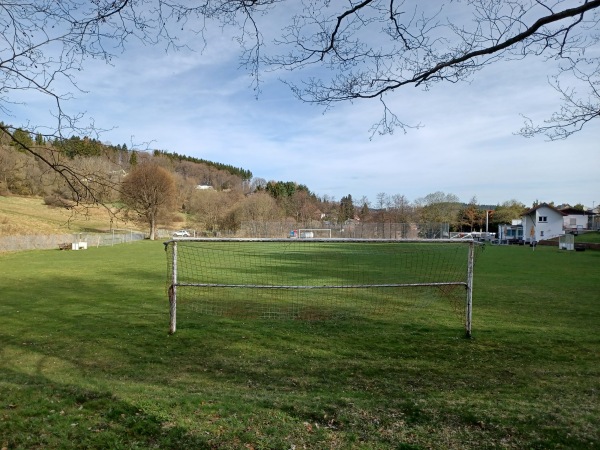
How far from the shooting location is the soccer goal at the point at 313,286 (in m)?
8.20

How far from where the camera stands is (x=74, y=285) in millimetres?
15211

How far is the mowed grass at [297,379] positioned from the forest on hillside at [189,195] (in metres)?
2.18

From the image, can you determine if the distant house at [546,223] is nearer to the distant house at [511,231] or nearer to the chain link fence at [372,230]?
the distant house at [511,231]

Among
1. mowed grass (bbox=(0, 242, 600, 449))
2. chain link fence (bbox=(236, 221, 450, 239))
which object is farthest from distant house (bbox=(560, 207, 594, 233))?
mowed grass (bbox=(0, 242, 600, 449))

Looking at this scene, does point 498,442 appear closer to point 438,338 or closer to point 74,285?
point 438,338

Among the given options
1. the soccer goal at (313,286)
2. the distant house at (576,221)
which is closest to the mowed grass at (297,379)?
the soccer goal at (313,286)

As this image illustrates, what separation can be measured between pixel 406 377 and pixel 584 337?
458 centimetres

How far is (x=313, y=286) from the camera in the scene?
870cm

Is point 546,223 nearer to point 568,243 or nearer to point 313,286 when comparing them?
point 568,243

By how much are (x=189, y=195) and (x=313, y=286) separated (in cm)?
7801

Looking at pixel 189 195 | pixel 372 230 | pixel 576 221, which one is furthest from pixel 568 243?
pixel 189 195

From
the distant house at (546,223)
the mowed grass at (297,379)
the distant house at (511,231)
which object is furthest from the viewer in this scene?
the distant house at (511,231)

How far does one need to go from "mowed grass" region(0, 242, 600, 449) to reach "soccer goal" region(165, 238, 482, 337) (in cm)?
75

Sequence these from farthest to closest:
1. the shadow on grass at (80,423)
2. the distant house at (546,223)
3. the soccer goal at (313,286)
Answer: the distant house at (546,223), the soccer goal at (313,286), the shadow on grass at (80,423)
